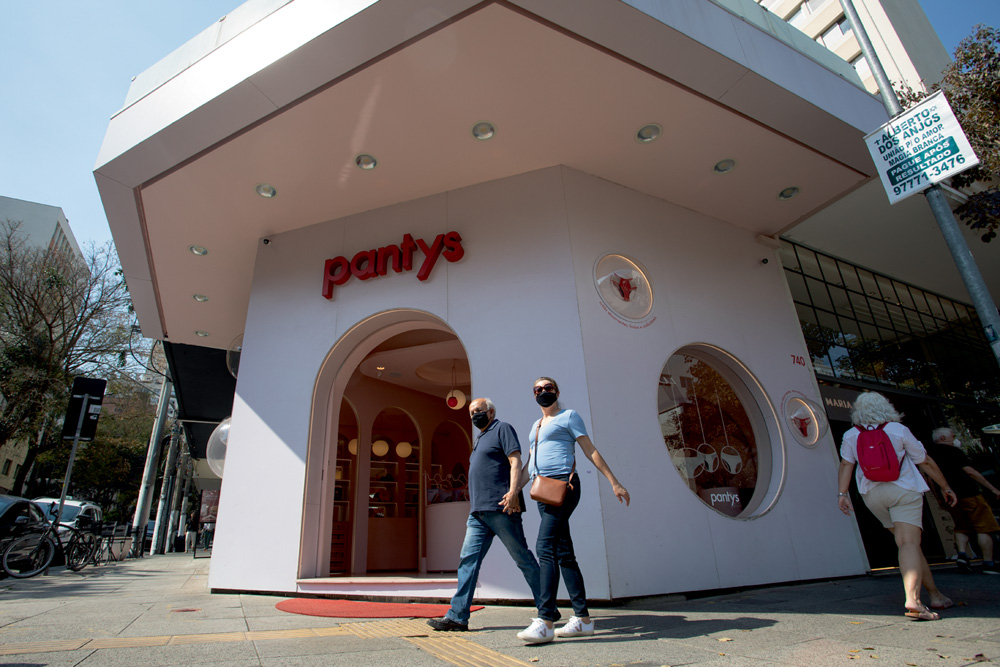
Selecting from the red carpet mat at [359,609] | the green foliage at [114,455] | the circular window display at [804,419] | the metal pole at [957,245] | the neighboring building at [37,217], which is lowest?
the red carpet mat at [359,609]

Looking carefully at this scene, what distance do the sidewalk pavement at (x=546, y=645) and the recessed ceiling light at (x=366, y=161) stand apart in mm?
4760

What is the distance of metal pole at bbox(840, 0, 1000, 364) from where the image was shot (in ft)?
13.6

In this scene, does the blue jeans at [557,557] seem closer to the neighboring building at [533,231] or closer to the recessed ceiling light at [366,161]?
the neighboring building at [533,231]

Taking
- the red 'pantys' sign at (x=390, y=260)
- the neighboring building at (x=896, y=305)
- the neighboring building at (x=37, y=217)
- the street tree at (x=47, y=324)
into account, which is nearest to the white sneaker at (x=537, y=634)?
the red 'pantys' sign at (x=390, y=260)

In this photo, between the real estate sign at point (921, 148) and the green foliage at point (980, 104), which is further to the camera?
the green foliage at point (980, 104)

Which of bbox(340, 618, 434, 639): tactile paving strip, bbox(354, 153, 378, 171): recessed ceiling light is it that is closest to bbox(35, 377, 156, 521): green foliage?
bbox(354, 153, 378, 171): recessed ceiling light

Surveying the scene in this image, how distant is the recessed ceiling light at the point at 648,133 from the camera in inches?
239

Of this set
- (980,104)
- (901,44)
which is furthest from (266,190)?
(901,44)

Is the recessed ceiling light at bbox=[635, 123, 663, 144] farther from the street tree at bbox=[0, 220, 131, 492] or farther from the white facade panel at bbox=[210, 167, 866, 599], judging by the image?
the street tree at bbox=[0, 220, 131, 492]

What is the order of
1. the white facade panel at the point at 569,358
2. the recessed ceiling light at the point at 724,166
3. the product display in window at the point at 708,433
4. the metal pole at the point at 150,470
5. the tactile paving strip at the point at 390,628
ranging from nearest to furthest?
the tactile paving strip at the point at 390,628, the white facade panel at the point at 569,358, the product display in window at the point at 708,433, the recessed ceiling light at the point at 724,166, the metal pole at the point at 150,470

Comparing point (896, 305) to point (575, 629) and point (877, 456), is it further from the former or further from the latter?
point (575, 629)

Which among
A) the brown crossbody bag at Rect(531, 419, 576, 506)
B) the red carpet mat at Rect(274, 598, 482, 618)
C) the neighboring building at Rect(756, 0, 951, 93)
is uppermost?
the neighboring building at Rect(756, 0, 951, 93)

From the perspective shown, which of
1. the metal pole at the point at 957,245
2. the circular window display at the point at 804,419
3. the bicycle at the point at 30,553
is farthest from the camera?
the bicycle at the point at 30,553

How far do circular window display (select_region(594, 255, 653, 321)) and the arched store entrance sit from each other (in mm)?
2729
